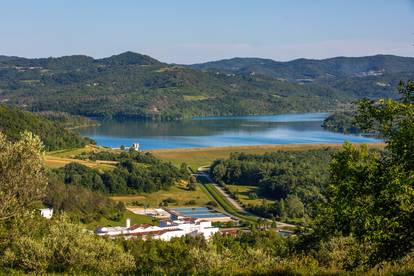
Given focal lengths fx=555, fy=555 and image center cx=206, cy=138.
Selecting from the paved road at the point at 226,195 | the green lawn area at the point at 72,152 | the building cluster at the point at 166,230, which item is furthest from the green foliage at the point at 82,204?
the green lawn area at the point at 72,152

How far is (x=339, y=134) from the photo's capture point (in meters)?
90.4

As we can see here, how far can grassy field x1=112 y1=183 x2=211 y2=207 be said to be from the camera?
42281 mm

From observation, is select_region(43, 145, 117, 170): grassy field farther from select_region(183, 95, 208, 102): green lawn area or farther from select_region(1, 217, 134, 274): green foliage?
select_region(183, 95, 208, 102): green lawn area

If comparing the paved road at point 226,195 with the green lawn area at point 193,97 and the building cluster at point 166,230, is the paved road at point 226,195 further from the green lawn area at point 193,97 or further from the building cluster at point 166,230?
the green lawn area at point 193,97

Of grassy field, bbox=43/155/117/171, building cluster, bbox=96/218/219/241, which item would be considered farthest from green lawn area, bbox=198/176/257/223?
grassy field, bbox=43/155/117/171

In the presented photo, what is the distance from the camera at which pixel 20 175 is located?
370 inches

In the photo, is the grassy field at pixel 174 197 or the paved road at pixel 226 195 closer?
the paved road at pixel 226 195

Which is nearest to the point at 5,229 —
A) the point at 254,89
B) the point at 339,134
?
the point at 339,134

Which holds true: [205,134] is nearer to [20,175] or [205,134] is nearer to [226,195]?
[226,195]

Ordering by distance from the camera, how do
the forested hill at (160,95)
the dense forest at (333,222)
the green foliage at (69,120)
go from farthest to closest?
the forested hill at (160,95), the green foliage at (69,120), the dense forest at (333,222)

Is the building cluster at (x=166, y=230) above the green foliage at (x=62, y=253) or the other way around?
the other way around

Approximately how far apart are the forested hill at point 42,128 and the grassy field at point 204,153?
9.64m

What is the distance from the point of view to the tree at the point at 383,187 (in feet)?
23.3

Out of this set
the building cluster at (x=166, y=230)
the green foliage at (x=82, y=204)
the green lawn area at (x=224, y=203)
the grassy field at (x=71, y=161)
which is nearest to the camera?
the building cluster at (x=166, y=230)
